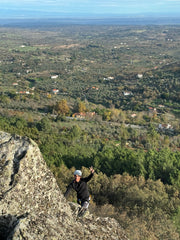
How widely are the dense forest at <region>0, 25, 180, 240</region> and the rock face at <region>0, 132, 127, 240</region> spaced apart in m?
4.65

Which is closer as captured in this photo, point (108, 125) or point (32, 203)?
point (32, 203)

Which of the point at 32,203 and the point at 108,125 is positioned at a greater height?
the point at 32,203

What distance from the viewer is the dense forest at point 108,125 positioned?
13.4 meters

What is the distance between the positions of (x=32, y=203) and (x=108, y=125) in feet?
134

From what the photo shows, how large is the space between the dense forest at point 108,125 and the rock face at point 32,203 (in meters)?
4.65

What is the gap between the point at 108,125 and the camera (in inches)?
1801

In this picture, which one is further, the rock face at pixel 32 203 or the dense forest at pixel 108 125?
the dense forest at pixel 108 125

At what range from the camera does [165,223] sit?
1138cm

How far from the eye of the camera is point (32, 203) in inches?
210

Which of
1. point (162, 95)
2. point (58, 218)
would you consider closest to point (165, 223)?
point (58, 218)

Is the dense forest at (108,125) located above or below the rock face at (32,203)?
below

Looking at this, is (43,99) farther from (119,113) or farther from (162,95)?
(162,95)

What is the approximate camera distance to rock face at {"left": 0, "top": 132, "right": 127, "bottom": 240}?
4824 millimetres

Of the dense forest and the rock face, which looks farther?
the dense forest
